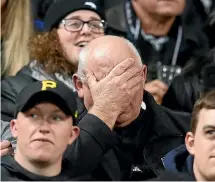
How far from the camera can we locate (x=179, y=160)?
3.30 metres

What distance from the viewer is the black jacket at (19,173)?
9.09 feet

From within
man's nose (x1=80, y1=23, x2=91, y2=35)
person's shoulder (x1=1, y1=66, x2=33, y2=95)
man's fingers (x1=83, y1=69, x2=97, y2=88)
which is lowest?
person's shoulder (x1=1, y1=66, x2=33, y2=95)

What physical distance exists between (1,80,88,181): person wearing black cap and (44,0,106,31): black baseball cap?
5.37 feet

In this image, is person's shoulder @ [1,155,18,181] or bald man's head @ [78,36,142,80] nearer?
person's shoulder @ [1,155,18,181]

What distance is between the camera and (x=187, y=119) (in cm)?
388

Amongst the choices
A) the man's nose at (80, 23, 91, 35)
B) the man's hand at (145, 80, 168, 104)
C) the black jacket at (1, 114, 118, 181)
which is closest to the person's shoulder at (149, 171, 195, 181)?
the black jacket at (1, 114, 118, 181)

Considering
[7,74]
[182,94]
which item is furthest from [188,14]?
[7,74]

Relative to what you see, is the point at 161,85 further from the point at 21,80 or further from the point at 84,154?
the point at 84,154

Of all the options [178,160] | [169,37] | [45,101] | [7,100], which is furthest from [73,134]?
[169,37]

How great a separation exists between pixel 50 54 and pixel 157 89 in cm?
65

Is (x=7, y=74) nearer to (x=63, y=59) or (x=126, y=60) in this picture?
(x=63, y=59)

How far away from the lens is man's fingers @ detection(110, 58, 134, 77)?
351 centimetres

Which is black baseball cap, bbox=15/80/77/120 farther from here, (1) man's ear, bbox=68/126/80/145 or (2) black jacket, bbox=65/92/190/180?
(2) black jacket, bbox=65/92/190/180

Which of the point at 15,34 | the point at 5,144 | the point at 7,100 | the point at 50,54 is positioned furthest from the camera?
the point at 15,34
